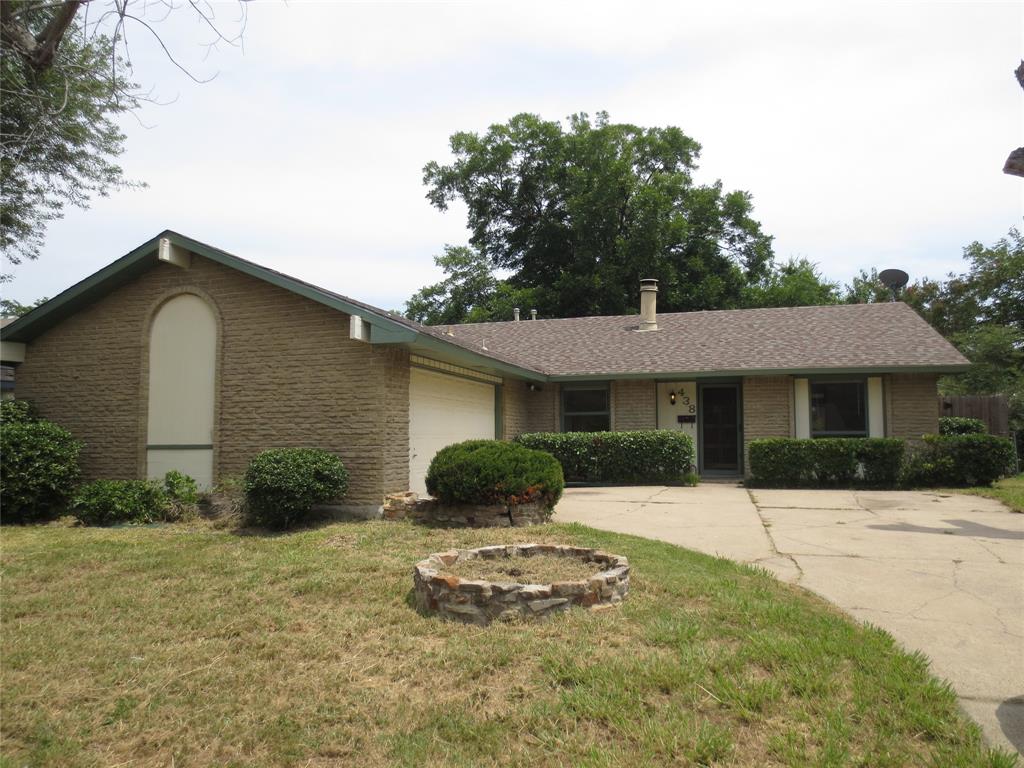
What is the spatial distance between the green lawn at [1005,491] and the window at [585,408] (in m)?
7.48

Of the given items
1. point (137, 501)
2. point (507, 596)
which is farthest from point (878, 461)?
point (137, 501)

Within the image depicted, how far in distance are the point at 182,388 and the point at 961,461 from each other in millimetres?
14418

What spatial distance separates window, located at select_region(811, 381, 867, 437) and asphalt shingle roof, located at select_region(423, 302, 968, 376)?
2.39 feet

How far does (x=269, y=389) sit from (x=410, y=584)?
18.2 ft

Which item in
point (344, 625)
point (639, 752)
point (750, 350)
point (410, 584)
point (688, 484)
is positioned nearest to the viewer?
point (639, 752)

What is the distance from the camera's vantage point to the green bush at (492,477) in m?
8.77

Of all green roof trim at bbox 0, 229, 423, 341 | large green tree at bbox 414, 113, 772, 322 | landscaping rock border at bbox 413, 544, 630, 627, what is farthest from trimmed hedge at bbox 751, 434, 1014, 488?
large green tree at bbox 414, 113, 772, 322

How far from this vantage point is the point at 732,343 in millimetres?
17797

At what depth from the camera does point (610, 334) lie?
20047 mm

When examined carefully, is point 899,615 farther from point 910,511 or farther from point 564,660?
point 910,511

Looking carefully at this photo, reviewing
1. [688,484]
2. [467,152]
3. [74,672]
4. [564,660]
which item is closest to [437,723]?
[564,660]

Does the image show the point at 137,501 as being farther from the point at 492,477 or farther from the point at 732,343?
the point at 732,343

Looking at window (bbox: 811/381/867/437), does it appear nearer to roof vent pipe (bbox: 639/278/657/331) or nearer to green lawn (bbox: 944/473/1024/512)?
green lawn (bbox: 944/473/1024/512)

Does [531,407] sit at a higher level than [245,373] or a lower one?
lower
